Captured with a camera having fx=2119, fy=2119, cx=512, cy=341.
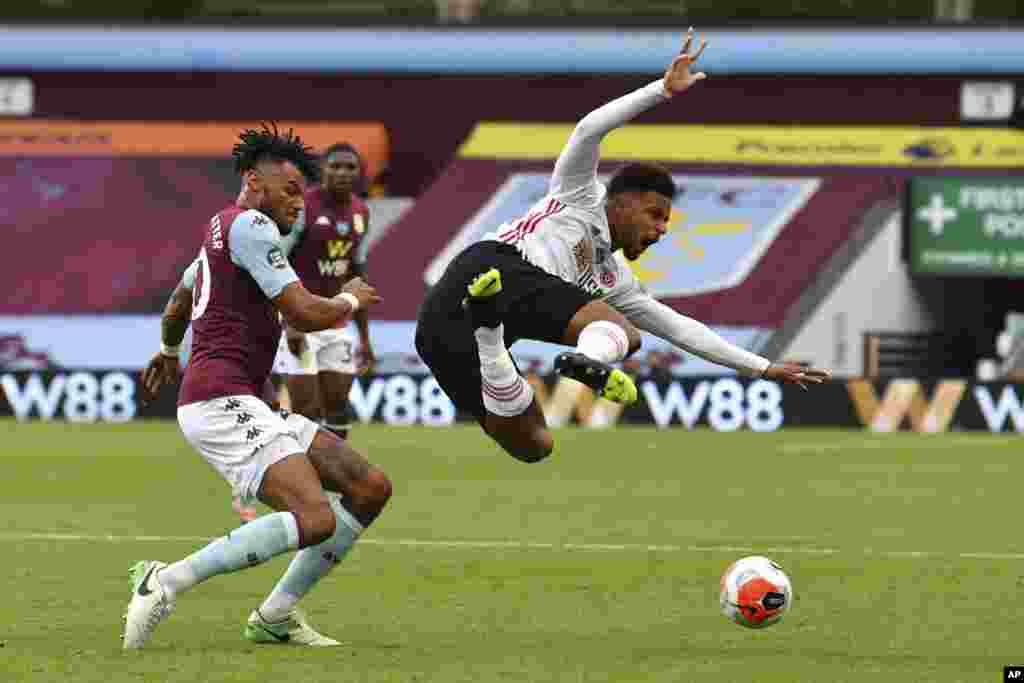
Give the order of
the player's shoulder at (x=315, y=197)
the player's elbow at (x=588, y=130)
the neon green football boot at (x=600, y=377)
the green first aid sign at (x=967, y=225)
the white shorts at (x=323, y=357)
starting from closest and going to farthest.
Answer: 1. the neon green football boot at (x=600, y=377)
2. the player's elbow at (x=588, y=130)
3. the white shorts at (x=323, y=357)
4. the player's shoulder at (x=315, y=197)
5. the green first aid sign at (x=967, y=225)

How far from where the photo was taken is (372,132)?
3491 centimetres

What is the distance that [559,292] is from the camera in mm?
9734

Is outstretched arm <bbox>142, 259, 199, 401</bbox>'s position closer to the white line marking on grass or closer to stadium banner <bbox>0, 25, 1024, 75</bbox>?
the white line marking on grass

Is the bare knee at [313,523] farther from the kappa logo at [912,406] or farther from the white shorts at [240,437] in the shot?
the kappa logo at [912,406]

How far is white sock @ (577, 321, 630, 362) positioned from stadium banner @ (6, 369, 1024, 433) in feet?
54.1

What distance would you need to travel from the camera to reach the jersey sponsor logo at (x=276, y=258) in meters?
8.55

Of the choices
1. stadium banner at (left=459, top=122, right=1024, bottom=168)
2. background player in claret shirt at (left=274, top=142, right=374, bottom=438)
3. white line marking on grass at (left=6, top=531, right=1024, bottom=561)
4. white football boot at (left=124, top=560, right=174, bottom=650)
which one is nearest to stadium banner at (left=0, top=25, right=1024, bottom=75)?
stadium banner at (left=459, top=122, right=1024, bottom=168)

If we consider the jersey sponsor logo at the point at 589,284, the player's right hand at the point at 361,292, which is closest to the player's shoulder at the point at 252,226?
the player's right hand at the point at 361,292

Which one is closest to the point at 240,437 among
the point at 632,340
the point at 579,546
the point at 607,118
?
the point at 632,340

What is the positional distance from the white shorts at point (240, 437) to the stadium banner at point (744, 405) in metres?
17.1

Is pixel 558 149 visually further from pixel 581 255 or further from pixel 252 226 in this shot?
pixel 252 226

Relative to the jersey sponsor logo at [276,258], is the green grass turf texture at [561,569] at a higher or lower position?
lower

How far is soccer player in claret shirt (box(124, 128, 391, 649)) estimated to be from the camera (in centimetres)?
851

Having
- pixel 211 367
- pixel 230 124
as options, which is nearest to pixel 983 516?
pixel 211 367
